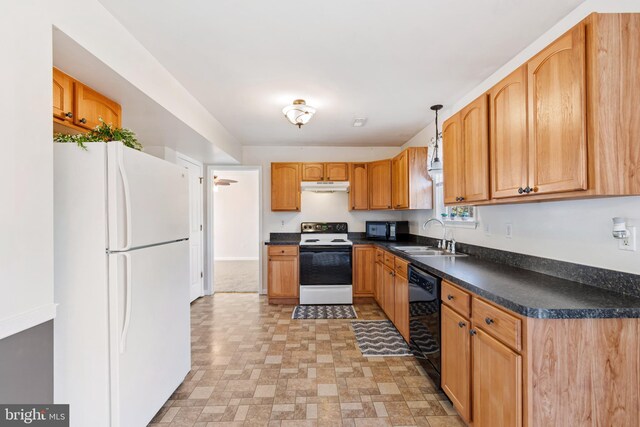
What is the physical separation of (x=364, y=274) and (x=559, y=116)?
3.28 metres

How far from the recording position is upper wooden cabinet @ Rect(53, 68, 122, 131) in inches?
68.2

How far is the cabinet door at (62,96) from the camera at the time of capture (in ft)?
5.62

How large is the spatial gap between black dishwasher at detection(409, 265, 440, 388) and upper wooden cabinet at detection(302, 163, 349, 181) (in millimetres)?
2341

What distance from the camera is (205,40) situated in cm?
198

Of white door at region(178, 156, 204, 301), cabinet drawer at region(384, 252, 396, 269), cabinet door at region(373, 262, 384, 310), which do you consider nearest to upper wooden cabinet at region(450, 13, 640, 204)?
cabinet drawer at region(384, 252, 396, 269)

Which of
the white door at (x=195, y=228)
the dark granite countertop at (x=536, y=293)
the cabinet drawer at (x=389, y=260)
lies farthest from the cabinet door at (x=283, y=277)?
the dark granite countertop at (x=536, y=293)

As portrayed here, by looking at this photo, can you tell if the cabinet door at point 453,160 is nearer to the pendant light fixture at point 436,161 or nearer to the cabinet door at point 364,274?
the pendant light fixture at point 436,161

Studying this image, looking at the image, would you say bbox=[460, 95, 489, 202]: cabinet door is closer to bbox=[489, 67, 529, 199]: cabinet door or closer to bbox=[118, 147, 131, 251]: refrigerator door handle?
bbox=[489, 67, 529, 199]: cabinet door

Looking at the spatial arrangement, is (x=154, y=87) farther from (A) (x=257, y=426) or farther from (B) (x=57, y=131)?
(A) (x=257, y=426)

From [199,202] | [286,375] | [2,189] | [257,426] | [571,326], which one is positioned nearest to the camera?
[2,189]

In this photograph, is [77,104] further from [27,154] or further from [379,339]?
[379,339]

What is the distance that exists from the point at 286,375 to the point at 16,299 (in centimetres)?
187

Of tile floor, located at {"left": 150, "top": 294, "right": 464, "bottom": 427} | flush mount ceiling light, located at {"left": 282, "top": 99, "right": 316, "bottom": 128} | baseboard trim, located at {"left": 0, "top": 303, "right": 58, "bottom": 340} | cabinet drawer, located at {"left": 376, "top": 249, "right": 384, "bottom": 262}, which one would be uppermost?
flush mount ceiling light, located at {"left": 282, "top": 99, "right": 316, "bottom": 128}

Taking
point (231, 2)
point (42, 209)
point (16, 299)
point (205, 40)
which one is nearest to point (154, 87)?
point (205, 40)
